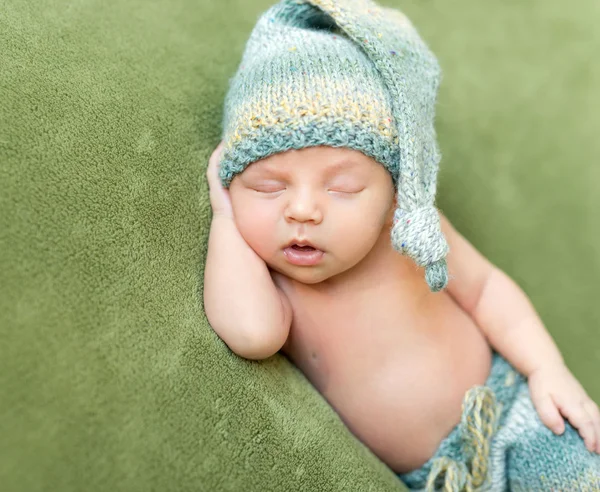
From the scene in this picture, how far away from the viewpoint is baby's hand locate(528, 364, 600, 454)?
2.89ft

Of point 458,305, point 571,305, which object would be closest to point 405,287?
point 458,305

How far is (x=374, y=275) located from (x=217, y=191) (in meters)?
0.26

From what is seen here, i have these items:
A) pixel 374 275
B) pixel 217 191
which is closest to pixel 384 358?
pixel 374 275

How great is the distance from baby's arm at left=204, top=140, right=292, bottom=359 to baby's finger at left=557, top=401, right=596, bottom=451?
42 cm

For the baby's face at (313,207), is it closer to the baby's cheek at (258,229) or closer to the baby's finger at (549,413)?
the baby's cheek at (258,229)

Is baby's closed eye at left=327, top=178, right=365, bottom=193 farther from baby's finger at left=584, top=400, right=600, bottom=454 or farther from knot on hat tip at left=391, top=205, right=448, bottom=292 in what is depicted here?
baby's finger at left=584, top=400, right=600, bottom=454

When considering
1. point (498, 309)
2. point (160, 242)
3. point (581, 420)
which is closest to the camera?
point (160, 242)

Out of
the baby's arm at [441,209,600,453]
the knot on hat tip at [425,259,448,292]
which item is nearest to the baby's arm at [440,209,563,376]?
the baby's arm at [441,209,600,453]

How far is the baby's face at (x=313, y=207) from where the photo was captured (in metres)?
0.78

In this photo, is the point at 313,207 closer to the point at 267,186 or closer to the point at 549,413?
the point at 267,186

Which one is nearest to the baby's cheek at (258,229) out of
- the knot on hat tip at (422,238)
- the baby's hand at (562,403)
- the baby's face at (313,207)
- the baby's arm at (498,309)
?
the baby's face at (313,207)

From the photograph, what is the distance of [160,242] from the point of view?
76cm

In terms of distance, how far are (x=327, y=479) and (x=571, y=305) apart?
60 cm

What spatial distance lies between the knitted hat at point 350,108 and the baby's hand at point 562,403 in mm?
260
